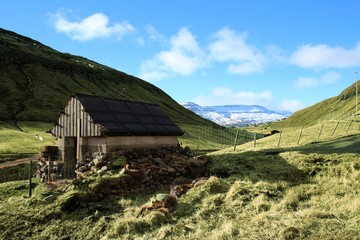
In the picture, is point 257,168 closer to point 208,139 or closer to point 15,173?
point 15,173

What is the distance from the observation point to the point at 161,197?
57.1 feet

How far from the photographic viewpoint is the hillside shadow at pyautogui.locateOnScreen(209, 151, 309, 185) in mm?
20938

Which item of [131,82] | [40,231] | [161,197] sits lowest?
[40,231]

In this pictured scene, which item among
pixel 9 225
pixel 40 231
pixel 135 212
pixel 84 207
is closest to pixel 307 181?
pixel 135 212

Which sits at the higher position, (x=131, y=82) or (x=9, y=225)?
(x=131, y=82)

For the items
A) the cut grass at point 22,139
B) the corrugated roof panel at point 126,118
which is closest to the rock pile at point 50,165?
the corrugated roof panel at point 126,118

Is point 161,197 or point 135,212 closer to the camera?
point 135,212

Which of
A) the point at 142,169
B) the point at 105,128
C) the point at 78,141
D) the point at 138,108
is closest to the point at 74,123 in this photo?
the point at 78,141

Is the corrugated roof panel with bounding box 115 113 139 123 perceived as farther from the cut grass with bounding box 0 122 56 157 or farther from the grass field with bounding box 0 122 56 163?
the cut grass with bounding box 0 122 56 157

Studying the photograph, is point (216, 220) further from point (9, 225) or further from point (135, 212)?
point (9, 225)

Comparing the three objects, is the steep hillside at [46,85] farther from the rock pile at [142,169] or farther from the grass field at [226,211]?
the grass field at [226,211]

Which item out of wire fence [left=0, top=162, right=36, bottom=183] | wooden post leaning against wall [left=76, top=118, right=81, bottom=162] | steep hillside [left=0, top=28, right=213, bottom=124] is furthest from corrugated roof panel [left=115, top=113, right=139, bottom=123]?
steep hillside [left=0, top=28, right=213, bottom=124]

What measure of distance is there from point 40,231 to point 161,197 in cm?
576

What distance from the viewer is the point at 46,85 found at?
410ft
